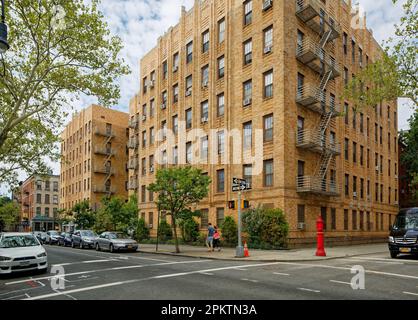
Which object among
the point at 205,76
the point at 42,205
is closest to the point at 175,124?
the point at 205,76

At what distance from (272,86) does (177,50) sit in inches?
595

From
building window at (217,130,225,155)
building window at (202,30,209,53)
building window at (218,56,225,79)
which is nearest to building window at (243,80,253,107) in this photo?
building window at (218,56,225,79)

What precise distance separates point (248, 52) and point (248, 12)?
3212 mm

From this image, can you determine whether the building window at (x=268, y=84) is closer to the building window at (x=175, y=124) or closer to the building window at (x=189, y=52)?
the building window at (x=189, y=52)

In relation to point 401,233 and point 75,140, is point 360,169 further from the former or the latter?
point 75,140

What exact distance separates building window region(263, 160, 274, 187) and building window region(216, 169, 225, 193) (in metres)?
4.72

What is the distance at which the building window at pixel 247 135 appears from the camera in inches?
1112

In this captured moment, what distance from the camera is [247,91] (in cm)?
2931

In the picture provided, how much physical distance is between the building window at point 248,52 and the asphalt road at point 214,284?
743 inches

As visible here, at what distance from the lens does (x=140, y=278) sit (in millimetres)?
11797

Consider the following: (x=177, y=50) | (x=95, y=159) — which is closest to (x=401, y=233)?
(x=177, y=50)

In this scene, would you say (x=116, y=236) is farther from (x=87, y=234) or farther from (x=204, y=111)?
(x=204, y=111)

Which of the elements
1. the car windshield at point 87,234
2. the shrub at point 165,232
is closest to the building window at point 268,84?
the shrub at point 165,232

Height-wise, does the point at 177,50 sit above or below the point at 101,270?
above
